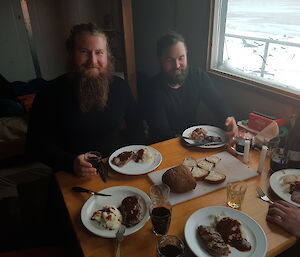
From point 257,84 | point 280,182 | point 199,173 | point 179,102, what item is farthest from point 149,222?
point 257,84

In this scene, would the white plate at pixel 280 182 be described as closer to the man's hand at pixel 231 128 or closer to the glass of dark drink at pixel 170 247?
the man's hand at pixel 231 128

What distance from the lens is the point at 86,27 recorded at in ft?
6.31

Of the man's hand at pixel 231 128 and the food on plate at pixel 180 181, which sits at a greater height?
the food on plate at pixel 180 181

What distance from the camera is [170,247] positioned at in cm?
92

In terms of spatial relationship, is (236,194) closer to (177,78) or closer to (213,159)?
(213,159)

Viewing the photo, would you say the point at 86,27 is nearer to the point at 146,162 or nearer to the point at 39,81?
the point at 146,162

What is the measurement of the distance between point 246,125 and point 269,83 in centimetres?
43

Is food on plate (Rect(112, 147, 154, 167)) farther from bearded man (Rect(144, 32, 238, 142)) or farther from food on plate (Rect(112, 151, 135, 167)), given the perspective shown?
bearded man (Rect(144, 32, 238, 142))

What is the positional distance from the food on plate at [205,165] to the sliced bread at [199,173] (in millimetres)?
32

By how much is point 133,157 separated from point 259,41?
152 cm

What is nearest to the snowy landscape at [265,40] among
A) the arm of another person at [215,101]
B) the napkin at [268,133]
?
the arm of another person at [215,101]

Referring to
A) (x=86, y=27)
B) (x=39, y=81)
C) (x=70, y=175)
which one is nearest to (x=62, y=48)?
(x=39, y=81)

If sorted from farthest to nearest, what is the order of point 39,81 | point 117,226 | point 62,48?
point 62,48
point 39,81
point 117,226

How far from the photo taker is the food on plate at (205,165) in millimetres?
1407
